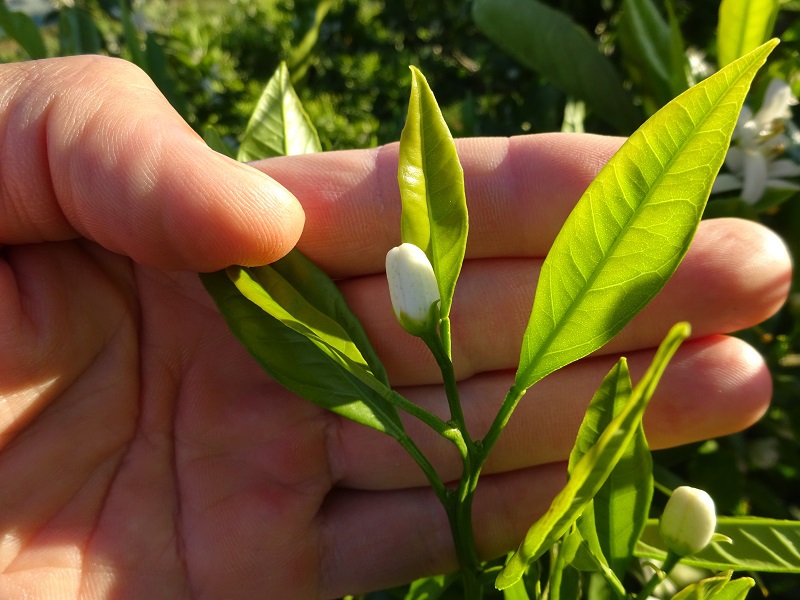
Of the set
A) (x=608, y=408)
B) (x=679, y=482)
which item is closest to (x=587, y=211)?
(x=608, y=408)

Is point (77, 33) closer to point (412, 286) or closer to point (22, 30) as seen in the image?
point (22, 30)

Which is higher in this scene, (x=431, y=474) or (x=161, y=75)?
(x=161, y=75)

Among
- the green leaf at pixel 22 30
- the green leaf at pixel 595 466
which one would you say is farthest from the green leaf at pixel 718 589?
the green leaf at pixel 22 30

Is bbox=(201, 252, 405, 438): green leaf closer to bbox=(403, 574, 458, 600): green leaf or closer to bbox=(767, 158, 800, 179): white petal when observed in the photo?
bbox=(403, 574, 458, 600): green leaf

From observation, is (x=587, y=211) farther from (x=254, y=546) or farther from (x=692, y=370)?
(x=254, y=546)

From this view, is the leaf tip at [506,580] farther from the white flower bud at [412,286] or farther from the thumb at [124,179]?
the thumb at [124,179]

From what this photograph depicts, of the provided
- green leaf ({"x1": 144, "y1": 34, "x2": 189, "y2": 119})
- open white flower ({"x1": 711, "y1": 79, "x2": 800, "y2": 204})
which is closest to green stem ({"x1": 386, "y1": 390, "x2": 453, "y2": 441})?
open white flower ({"x1": 711, "y1": 79, "x2": 800, "y2": 204})

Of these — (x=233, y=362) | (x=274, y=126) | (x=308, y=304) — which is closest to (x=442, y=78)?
(x=274, y=126)
